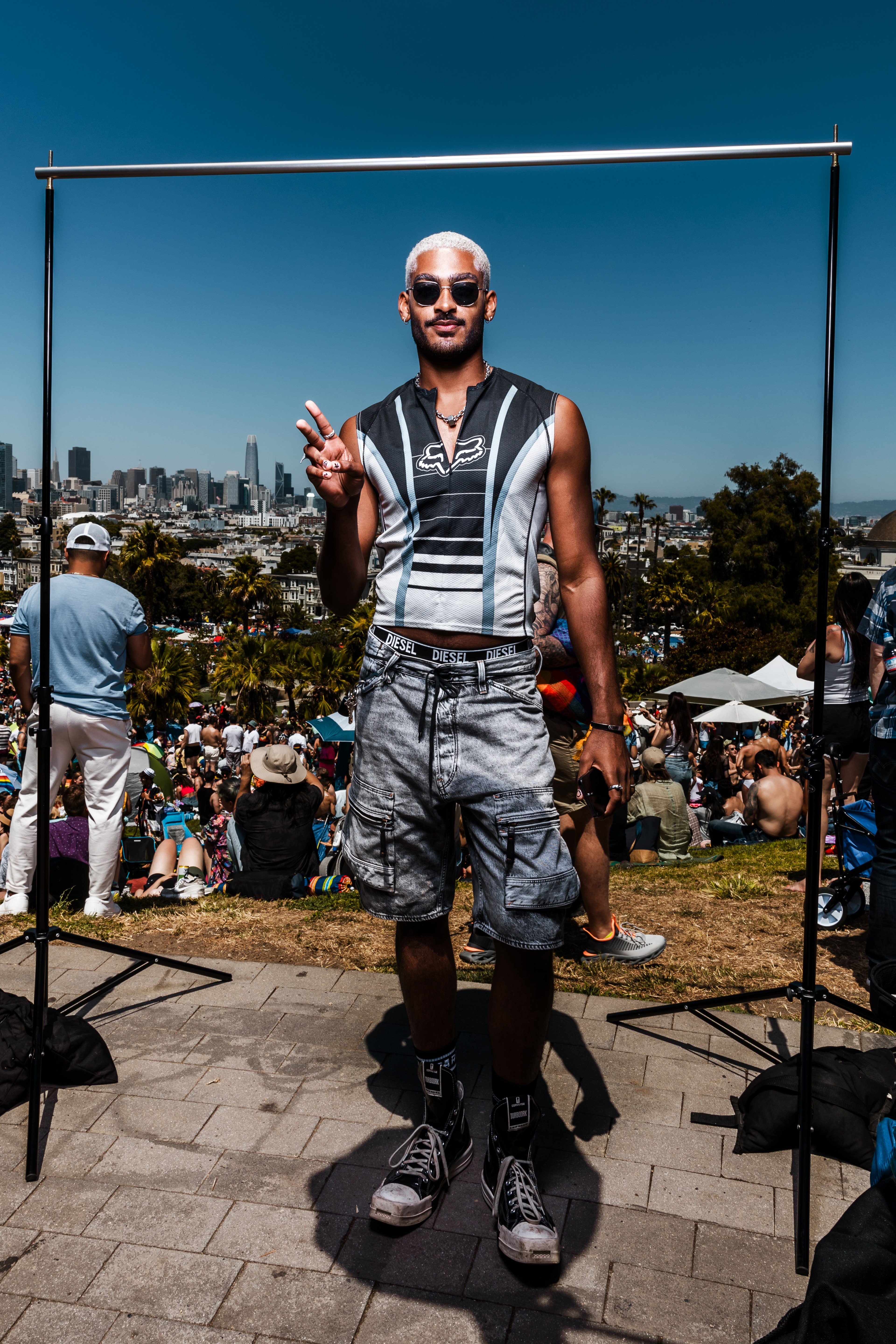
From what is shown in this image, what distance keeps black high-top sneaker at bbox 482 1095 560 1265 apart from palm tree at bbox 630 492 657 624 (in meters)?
93.9

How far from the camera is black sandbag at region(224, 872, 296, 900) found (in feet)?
18.2

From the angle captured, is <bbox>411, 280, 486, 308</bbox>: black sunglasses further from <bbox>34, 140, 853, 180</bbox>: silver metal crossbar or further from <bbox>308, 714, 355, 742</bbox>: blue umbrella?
<bbox>308, 714, 355, 742</bbox>: blue umbrella

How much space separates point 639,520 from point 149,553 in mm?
55811

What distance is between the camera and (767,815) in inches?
363

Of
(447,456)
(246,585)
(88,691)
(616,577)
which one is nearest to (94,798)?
(88,691)

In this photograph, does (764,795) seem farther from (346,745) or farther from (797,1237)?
(346,745)

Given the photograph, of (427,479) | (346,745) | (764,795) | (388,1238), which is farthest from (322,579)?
(346,745)

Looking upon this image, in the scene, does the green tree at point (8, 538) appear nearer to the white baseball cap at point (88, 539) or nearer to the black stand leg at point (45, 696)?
the white baseball cap at point (88, 539)

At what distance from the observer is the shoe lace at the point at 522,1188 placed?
7.57ft

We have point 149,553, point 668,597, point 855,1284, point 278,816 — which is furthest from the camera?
point 668,597

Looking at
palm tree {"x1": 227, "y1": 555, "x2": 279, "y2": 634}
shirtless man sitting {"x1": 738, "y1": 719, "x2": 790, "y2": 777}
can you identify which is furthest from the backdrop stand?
palm tree {"x1": 227, "y1": 555, "x2": 279, "y2": 634}

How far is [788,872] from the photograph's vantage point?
20.3ft

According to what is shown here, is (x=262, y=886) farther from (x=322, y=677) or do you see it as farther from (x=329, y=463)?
(x=322, y=677)

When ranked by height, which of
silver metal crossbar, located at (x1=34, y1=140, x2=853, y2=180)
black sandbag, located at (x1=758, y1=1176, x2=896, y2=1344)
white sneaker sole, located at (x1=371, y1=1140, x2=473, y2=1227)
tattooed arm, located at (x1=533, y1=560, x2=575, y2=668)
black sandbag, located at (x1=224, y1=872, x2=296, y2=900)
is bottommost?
black sandbag, located at (x1=224, y1=872, x2=296, y2=900)
